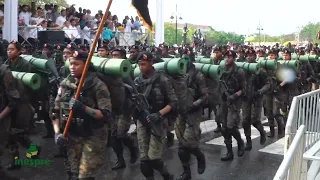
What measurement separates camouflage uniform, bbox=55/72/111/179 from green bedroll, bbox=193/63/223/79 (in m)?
2.51

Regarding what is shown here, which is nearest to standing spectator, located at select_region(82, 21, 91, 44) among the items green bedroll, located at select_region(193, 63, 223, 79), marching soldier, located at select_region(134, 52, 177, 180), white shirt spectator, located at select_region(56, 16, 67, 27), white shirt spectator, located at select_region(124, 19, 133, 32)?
white shirt spectator, located at select_region(56, 16, 67, 27)

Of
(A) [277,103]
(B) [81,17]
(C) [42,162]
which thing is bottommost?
(C) [42,162]

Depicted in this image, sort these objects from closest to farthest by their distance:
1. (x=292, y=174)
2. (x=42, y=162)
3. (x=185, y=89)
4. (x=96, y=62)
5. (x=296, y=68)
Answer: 1. (x=292, y=174)
2. (x=96, y=62)
3. (x=185, y=89)
4. (x=42, y=162)
5. (x=296, y=68)

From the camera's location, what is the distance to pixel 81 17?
14.3 metres

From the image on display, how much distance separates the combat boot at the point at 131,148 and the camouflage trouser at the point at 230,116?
5.08 ft

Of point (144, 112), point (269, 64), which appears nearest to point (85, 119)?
point (144, 112)

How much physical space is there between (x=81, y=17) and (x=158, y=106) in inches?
387

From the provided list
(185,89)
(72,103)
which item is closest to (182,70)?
(185,89)

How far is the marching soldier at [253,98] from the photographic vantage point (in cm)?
764

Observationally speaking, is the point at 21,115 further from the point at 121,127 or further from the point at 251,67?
the point at 251,67

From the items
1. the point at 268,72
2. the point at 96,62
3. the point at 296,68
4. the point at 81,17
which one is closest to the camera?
the point at 96,62

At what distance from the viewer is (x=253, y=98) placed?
7.77 metres

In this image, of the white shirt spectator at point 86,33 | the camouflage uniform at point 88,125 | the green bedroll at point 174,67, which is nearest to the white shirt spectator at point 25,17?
the white shirt spectator at point 86,33

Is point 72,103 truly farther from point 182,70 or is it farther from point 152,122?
point 182,70
